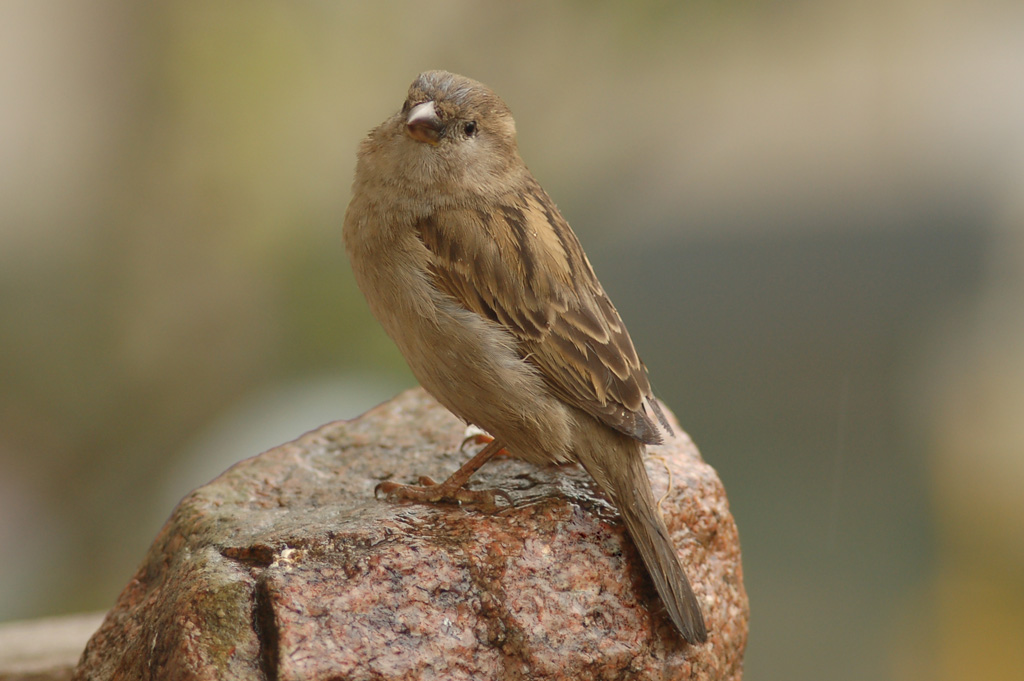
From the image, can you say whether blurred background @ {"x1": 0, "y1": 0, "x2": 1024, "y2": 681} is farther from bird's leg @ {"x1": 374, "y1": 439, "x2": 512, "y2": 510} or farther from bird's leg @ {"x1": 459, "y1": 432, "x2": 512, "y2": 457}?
bird's leg @ {"x1": 374, "y1": 439, "x2": 512, "y2": 510}

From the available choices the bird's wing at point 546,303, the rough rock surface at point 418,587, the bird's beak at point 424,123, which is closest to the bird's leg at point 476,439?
the rough rock surface at point 418,587

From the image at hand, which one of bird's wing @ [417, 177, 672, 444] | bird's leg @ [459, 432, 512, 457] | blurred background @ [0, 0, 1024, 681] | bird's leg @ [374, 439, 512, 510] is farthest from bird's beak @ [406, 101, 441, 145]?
blurred background @ [0, 0, 1024, 681]

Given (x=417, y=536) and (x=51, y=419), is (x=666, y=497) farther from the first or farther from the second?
(x=51, y=419)

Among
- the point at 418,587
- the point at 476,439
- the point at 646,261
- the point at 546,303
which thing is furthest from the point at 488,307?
the point at 646,261

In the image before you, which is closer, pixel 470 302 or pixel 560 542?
pixel 560 542

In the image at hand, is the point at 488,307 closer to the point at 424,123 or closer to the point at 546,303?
the point at 546,303

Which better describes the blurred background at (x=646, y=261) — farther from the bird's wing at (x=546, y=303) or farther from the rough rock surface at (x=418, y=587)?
the bird's wing at (x=546, y=303)

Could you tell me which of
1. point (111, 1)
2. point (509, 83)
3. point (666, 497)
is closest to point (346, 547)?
point (666, 497)

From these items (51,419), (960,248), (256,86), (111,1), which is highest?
(111,1)
